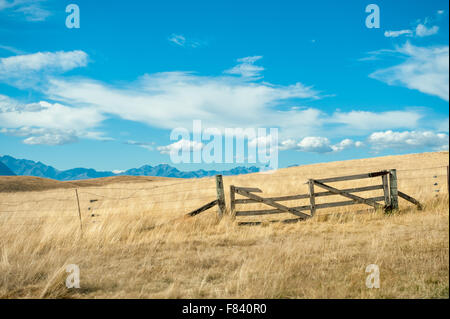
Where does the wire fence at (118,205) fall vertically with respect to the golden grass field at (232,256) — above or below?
above

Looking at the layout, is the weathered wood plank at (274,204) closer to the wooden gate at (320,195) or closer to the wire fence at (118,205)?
the wooden gate at (320,195)

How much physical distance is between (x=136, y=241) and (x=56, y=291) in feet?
13.1

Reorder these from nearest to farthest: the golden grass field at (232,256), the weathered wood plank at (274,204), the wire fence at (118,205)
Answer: the golden grass field at (232,256)
the weathered wood plank at (274,204)
the wire fence at (118,205)

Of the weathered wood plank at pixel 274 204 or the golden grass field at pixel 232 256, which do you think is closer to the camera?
the golden grass field at pixel 232 256

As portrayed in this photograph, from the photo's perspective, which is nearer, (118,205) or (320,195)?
(320,195)

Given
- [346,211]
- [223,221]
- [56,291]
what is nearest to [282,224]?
[223,221]

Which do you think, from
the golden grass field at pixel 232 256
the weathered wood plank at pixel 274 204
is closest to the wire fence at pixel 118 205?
the golden grass field at pixel 232 256

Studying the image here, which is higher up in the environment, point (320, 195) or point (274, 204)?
point (320, 195)

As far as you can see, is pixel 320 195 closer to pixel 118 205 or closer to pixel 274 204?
pixel 274 204

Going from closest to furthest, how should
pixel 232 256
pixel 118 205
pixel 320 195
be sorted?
pixel 232 256
pixel 320 195
pixel 118 205

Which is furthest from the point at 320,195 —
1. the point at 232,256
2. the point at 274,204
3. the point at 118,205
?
the point at 118,205
